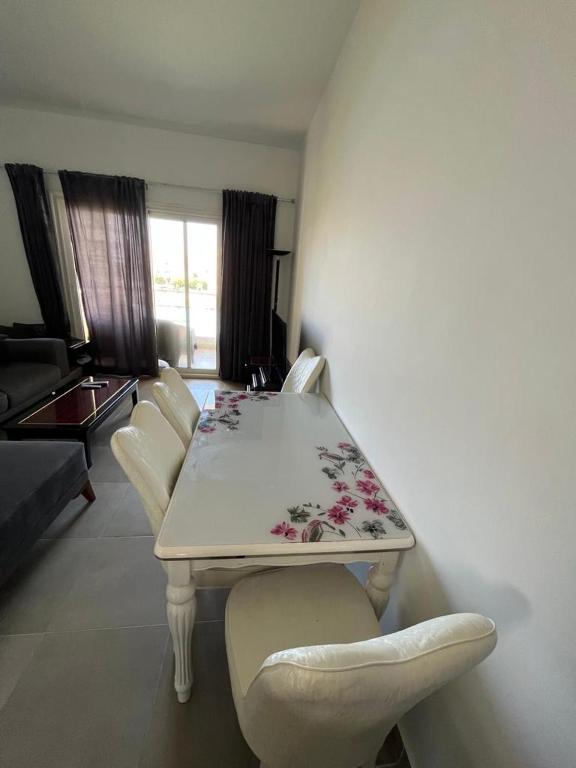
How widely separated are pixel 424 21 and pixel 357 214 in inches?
24.1

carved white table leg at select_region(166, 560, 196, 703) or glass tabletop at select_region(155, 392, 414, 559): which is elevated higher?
glass tabletop at select_region(155, 392, 414, 559)

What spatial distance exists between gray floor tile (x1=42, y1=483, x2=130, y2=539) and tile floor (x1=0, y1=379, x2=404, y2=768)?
37 mm

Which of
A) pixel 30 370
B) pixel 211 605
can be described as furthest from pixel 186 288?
pixel 211 605

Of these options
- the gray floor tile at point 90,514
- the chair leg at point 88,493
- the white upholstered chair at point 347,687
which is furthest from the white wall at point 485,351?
the chair leg at point 88,493

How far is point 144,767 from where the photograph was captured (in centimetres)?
86

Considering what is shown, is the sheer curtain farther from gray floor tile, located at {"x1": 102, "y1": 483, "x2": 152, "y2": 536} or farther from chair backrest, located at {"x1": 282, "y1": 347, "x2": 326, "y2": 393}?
chair backrest, located at {"x1": 282, "y1": 347, "x2": 326, "y2": 393}

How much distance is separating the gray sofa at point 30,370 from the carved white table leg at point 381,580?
9.44 ft

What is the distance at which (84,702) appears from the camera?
980mm

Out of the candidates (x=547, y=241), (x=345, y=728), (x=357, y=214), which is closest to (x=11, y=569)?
(x=345, y=728)

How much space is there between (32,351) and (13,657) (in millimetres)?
2752

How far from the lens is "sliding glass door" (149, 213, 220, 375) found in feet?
11.5

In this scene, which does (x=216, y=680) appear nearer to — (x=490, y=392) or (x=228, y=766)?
(x=228, y=766)

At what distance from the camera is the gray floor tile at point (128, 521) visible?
64.4 inches

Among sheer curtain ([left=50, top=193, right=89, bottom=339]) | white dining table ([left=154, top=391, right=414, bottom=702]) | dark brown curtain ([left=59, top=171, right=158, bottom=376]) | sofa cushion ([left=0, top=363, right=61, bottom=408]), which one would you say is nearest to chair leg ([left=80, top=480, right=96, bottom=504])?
white dining table ([left=154, top=391, right=414, bottom=702])
